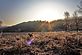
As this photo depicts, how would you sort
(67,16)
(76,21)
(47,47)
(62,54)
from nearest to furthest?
1. (62,54)
2. (47,47)
3. (76,21)
4. (67,16)

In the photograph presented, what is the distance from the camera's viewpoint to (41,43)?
21141 millimetres

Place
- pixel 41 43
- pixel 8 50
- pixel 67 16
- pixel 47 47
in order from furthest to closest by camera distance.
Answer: pixel 67 16
pixel 41 43
pixel 47 47
pixel 8 50

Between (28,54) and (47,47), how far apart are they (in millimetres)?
2918

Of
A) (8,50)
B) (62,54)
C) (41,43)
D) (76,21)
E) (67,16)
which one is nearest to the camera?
(62,54)

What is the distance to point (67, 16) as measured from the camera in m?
101

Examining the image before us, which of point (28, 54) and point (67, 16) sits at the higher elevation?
point (67, 16)

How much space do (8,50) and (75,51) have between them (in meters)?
5.51

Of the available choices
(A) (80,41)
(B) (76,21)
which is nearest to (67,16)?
(B) (76,21)

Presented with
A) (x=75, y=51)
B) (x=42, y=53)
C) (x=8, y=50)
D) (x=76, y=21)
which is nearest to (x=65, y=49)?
(x=75, y=51)

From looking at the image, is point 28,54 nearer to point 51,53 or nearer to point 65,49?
point 51,53

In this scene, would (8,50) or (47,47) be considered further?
(47,47)

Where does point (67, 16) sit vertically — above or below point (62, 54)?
above

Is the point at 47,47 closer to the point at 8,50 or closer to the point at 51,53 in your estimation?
the point at 51,53

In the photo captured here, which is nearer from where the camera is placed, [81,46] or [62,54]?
[62,54]
